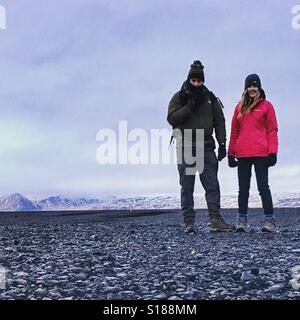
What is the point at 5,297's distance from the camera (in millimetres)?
3562

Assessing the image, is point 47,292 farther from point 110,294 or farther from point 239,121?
point 239,121

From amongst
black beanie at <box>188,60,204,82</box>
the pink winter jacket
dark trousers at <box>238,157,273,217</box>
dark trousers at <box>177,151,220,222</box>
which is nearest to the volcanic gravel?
dark trousers at <box>238,157,273,217</box>

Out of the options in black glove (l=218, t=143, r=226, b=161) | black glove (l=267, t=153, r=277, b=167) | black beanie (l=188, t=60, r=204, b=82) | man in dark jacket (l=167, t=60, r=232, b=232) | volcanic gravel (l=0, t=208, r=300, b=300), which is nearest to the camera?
volcanic gravel (l=0, t=208, r=300, b=300)

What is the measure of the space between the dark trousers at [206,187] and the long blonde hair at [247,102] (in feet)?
2.81

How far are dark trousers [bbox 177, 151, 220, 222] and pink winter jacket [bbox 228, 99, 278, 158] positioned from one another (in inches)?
19.8

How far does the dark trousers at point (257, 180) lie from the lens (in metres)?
7.68

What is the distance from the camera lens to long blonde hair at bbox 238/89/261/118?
25.2ft

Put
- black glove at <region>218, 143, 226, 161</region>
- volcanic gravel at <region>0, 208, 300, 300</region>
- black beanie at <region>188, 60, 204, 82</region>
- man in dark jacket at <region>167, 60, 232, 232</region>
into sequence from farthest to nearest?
black glove at <region>218, 143, 226, 161</region> → man in dark jacket at <region>167, 60, 232, 232</region> → black beanie at <region>188, 60, 204, 82</region> → volcanic gravel at <region>0, 208, 300, 300</region>

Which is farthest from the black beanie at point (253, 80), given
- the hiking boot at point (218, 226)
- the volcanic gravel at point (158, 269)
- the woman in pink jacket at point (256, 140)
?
the volcanic gravel at point (158, 269)

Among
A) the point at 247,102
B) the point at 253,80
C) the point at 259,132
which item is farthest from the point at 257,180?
the point at 253,80

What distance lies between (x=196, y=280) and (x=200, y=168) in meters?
4.13

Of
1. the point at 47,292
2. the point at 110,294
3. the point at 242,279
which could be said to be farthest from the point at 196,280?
the point at 47,292

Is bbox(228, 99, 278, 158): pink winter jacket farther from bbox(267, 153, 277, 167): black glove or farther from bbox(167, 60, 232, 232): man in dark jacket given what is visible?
bbox(167, 60, 232, 232): man in dark jacket

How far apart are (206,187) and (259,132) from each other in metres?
1.24
